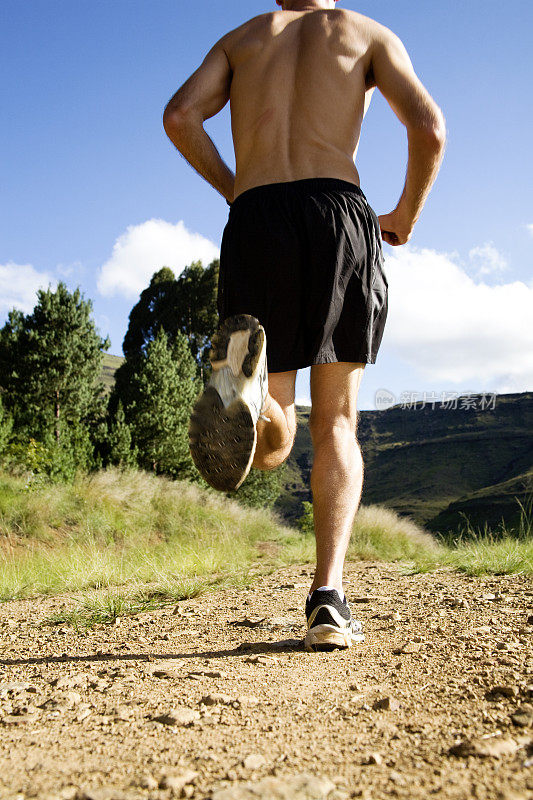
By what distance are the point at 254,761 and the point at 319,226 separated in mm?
1584

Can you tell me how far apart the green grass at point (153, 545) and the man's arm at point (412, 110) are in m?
2.23

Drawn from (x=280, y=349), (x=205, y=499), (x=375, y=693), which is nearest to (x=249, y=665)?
(x=375, y=693)

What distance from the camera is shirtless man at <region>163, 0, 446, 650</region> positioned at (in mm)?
1962

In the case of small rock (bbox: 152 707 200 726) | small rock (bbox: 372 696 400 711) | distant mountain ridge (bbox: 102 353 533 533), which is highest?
small rock (bbox: 372 696 400 711)

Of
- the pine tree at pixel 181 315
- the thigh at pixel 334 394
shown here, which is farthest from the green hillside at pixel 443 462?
the thigh at pixel 334 394

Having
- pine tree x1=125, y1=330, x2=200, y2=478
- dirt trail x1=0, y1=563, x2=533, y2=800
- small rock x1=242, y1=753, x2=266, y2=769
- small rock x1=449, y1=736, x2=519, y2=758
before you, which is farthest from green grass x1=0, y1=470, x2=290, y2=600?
pine tree x1=125, y1=330, x2=200, y2=478

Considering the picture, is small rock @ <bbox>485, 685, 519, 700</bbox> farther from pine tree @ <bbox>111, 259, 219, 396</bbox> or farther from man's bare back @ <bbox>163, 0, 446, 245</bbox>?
pine tree @ <bbox>111, 259, 219, 396</bbox>

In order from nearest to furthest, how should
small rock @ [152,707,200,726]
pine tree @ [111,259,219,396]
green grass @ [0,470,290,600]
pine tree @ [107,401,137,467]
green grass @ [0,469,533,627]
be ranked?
1. small rock @ [152,707,200,726]
2. green grass @ [0,469,533,627]
3. green grass @ [0,470,290,600]
4. pine tree @ [107,401,137,467]
5. pine tree @ [111,259,219,396]

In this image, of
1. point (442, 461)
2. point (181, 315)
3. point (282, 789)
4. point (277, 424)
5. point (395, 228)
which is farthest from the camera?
point (442, 461)

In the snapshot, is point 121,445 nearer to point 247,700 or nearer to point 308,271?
point 308,271

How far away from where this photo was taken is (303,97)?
2096 mm

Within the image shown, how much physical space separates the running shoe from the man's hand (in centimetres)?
90

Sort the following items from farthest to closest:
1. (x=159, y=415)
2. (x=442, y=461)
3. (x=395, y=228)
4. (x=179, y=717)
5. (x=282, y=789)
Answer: (x=442, y=461) → (x=159, y=415) → (x=395, y=228) → (x=179, y=717) → (x=282, y=789)

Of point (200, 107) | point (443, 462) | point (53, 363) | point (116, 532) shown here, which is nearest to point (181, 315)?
point (53, 363)
